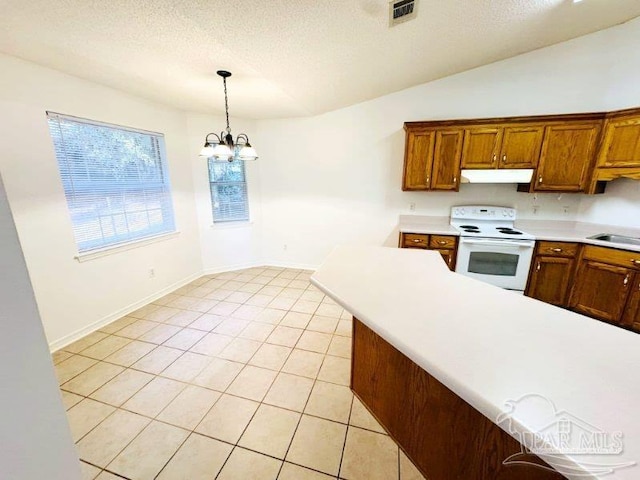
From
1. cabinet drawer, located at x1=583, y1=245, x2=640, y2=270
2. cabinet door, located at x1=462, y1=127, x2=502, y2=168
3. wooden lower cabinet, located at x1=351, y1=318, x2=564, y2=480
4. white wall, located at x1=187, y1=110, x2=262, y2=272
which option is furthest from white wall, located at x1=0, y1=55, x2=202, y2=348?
cabinet drawer, located at x1=583, y1=245, x2=640, y2=270

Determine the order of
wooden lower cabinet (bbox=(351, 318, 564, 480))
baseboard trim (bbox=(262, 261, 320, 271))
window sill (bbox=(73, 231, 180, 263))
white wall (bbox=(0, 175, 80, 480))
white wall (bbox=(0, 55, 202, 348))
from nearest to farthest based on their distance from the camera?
white wall (bbox=(0, 175, 80, 480)) → wooden lower cabinet (bbox=(351, 318, 564, 480)) → white wall (bbox=(0, 55, 202, 348)) → window sill (bbox=(73, 231, 180, 263)) → baseboard trim (bbox=(262, 261, 320, 271))

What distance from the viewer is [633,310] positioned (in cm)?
244

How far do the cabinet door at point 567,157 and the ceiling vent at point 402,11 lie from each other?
216 cm

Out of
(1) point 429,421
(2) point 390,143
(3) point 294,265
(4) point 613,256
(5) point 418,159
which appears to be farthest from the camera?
(3) point 294,265

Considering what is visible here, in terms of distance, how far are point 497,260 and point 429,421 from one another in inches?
92.0

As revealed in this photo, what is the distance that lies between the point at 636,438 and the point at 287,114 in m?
4.25

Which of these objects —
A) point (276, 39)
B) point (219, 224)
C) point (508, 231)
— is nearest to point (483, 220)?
point (508, 231)

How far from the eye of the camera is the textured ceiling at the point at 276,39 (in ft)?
5.22

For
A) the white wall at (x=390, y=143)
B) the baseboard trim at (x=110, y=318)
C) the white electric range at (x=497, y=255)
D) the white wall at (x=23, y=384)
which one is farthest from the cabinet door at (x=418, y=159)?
the baseboard trim at (x=110, y=318)

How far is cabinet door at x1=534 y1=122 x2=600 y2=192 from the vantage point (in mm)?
2740

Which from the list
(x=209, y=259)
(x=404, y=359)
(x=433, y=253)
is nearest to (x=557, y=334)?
(x=404, y=359)

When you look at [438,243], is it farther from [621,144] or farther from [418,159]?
[621,144]

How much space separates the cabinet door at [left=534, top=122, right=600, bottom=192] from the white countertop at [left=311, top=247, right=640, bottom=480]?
2414 millimetres

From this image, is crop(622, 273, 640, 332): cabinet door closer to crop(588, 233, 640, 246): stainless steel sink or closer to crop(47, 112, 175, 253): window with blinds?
crop(588, 233, 640, 246): stainless steel sink
